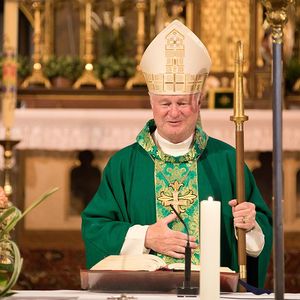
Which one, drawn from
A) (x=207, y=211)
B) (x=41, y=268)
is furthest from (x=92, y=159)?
(x=207, y=211)

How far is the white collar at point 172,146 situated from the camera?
16.9ft

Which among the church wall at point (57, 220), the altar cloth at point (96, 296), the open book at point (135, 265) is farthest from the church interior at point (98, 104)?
the altar cloth at point (96, 296)

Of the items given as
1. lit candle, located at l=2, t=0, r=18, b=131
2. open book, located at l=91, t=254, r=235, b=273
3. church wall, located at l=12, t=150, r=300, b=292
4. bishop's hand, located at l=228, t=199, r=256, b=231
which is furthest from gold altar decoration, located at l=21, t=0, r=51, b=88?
open book, located at l=91, t=254, r=235, b=273

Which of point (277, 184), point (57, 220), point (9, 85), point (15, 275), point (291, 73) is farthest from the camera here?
point (291, 73)

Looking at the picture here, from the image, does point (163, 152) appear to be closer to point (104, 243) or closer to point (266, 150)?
point (104, 243)

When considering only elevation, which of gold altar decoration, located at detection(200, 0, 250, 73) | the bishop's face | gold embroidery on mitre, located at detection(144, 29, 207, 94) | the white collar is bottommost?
the white collar

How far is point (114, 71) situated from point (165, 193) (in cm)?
422

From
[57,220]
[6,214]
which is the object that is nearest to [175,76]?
[6,214]

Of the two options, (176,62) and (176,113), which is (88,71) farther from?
(176,113)

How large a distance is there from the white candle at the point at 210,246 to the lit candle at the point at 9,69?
4660 mm

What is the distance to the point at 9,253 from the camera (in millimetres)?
3832

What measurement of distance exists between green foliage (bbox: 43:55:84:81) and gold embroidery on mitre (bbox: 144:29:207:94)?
4.14 meters

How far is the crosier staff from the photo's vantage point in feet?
15.2

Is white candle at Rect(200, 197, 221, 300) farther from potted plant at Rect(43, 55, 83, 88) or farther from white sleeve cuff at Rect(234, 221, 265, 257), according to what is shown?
potted plant at Rect(43, 55, 83, 88)
